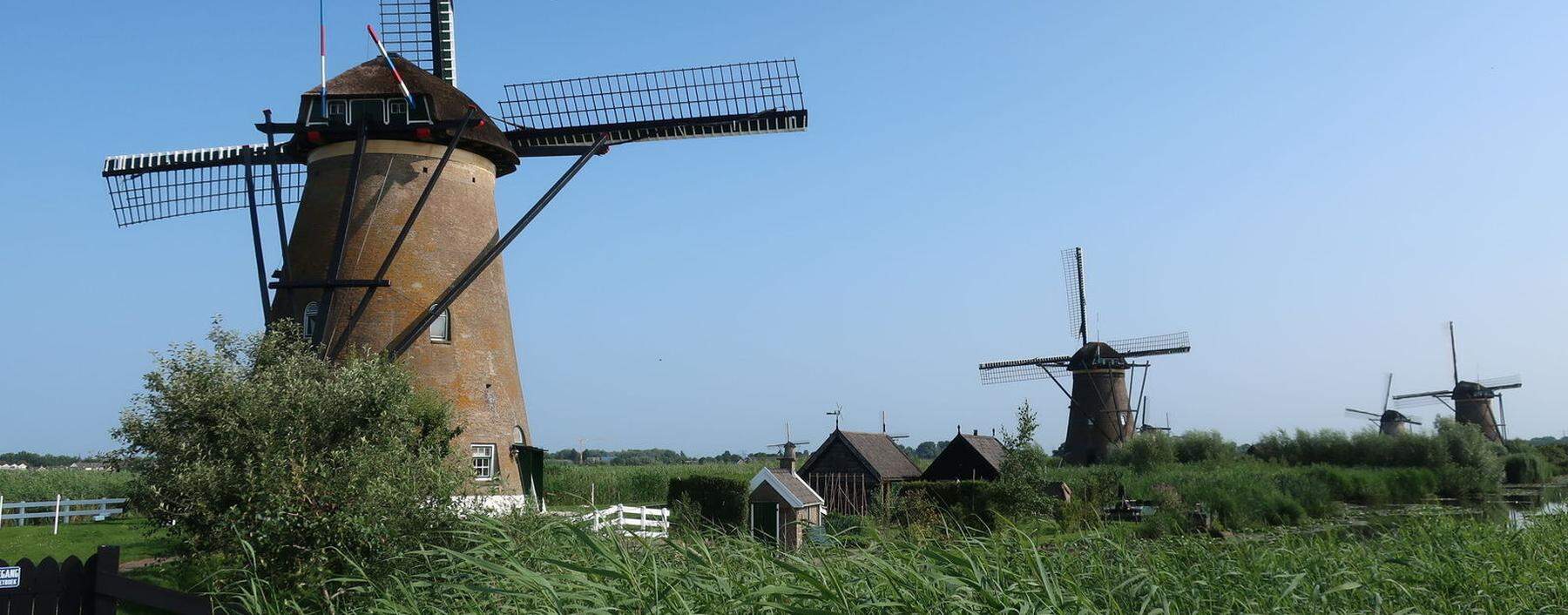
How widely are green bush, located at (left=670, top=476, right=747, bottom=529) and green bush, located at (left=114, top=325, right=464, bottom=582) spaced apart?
11066mm

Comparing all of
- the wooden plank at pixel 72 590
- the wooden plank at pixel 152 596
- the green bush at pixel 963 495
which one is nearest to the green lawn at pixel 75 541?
the wooden plank at pixel 72 590

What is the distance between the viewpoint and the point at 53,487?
28.2 m

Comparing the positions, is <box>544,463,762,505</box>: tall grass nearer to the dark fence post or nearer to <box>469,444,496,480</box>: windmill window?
<box>469,444,496,480</box>: windmill window

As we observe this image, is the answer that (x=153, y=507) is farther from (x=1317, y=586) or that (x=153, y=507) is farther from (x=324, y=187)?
(x=1317, y=586)

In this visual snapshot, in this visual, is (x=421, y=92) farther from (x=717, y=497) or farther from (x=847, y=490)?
(x=847, y=490)

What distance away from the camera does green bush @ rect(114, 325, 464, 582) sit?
8922 mm

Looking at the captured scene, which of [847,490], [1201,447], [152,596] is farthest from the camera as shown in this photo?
[1201,447]

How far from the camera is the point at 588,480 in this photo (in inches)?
1244

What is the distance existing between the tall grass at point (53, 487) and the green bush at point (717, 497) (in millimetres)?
13075

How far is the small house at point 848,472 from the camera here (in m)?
27.4

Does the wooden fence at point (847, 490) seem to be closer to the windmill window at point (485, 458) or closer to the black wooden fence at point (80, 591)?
the windmill window at point (485, 458)

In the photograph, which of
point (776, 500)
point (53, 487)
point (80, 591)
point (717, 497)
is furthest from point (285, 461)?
point (53, 487)

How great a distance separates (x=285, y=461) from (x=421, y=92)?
395 inches

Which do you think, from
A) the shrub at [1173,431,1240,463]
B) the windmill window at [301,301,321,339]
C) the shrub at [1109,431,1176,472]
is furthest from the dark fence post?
the shrub at [1173,431,1240,463]
